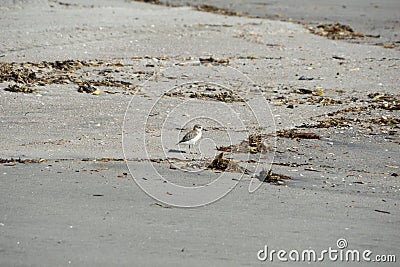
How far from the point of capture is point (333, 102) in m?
9.23

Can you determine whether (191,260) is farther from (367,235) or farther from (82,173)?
(82,173)

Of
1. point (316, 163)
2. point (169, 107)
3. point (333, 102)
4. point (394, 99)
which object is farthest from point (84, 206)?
point (394, 99)

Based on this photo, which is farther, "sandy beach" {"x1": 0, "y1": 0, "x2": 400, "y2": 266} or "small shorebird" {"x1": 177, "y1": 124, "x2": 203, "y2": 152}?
"small shorebird" {"x1": 177, "y1": 124, "x2": 203, "y2": 152}

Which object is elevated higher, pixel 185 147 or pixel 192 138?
Result: pixel 192 138

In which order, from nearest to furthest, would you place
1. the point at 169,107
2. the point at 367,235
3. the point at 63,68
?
1. the point at 367,235
2. the point at 169,107
3. the point at 63,68

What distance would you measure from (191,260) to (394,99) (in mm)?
5666

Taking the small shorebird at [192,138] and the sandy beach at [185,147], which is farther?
the small shorebird at [192,138]

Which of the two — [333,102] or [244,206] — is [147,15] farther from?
[244,206]

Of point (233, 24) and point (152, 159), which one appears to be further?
point (233, 24)

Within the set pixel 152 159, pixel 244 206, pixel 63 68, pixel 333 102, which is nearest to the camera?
pixel 244 206

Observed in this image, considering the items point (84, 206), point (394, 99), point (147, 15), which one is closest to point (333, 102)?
point (394, 99)

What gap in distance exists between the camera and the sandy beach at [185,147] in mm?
4719

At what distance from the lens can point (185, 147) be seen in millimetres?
6879

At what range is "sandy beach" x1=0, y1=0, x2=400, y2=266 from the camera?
15.5 ft
